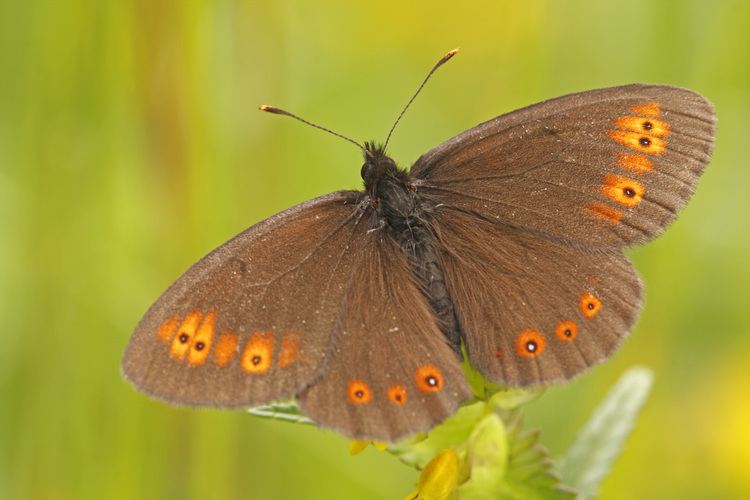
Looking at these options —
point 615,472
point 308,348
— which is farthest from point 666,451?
point 308,348

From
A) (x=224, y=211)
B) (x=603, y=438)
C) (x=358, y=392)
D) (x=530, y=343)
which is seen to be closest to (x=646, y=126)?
(x=530, y=343)

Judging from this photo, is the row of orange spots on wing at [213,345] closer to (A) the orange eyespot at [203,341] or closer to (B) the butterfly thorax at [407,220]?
(A) the orange eyespot at [203,341]

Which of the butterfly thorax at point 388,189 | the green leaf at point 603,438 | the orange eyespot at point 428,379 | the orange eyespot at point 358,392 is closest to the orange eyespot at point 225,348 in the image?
the orange eyespot at point 358,392

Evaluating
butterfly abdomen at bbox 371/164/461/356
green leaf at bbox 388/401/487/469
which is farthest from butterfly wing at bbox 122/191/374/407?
green leaf at bbox 388/401/487/469

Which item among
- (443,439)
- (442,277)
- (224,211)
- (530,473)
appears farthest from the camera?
(224,211)

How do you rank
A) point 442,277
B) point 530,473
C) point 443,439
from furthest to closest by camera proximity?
point 442,277 → point 443,439 → point 530,473

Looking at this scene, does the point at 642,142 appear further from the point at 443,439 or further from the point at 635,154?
the point at 443,439
